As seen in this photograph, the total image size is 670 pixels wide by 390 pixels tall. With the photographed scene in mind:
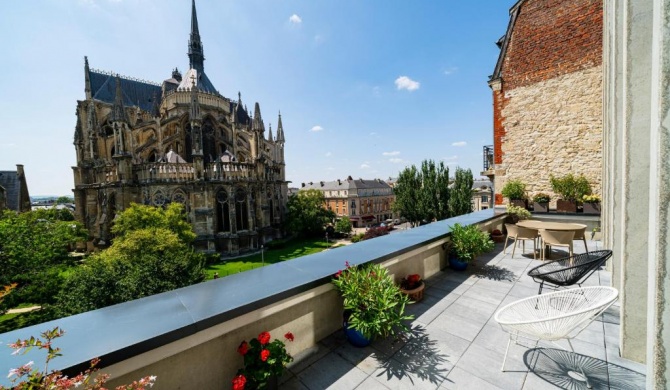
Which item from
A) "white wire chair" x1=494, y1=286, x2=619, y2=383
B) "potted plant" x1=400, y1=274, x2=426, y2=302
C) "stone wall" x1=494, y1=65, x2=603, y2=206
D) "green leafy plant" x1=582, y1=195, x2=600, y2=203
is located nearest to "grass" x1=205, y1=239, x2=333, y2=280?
"potted plant" x1=400, y1=274, x2=426, y2=302

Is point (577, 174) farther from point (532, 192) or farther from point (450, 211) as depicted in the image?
point (450, 211)

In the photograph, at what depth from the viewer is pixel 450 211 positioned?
18.2 meters

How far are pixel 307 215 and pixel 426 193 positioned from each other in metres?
16.0

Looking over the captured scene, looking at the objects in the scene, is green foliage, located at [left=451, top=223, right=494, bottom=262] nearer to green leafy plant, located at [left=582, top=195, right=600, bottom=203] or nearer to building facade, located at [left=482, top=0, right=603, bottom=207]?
green leafy plant, located at [left=582, top=195, right=600, bottom=203]

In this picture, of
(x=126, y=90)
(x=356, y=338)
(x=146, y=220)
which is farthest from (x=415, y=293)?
(x=126, y=90)

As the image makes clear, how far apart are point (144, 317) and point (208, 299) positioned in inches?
19.6

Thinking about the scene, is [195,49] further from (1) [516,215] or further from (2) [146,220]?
(1) [516,215]

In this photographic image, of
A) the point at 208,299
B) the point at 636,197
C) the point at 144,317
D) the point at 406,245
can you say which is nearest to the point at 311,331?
the point at 208,299

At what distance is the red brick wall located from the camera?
893cm

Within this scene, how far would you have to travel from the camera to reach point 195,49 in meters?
32.3

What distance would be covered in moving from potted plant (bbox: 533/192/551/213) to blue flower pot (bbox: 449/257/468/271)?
6566 mm

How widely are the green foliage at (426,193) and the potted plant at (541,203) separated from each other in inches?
352

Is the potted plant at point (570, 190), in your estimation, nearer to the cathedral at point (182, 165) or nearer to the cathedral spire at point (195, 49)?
the cathedral at point (182, 165)

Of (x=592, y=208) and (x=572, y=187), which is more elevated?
(x=572, y=187)
